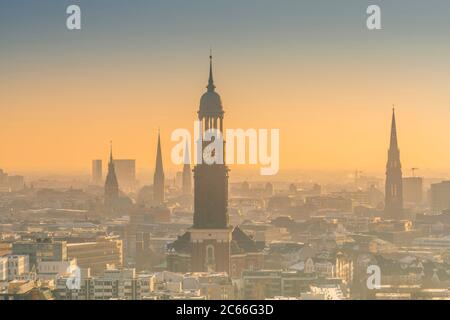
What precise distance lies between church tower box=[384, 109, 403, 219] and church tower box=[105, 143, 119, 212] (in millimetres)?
8925

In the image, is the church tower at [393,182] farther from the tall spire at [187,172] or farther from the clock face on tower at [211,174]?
the clock face on tower at [211,174]

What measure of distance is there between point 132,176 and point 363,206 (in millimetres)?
10603

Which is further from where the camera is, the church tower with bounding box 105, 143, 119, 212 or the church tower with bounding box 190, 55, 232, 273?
the church tower with bounding box 105, 143, 119, 212

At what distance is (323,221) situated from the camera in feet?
164

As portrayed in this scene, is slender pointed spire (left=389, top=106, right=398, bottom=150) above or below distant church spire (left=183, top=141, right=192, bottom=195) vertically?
above

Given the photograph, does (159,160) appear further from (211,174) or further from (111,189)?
(211,174)

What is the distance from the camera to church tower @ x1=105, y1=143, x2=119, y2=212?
4751 centimetres

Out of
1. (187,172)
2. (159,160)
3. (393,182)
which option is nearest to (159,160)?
(159,160)

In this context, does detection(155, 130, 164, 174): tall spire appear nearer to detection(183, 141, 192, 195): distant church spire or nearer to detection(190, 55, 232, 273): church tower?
detection(183, 141, 192, 195): distant church spire

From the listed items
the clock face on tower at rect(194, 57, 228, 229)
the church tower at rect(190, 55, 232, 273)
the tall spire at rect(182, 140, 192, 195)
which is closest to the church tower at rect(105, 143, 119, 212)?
the tall spire at rect(182, 140, 192, 195)

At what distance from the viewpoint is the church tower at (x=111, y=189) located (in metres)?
47.5

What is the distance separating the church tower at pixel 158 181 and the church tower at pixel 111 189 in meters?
1.42

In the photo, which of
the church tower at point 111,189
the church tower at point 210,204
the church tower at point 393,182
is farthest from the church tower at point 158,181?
the church tower at point 210,204
